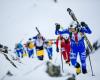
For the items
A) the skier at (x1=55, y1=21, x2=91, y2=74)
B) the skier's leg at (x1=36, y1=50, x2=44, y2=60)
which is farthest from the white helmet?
the skier's leg at (x1=36, y1=50, x2=44, y2=60)

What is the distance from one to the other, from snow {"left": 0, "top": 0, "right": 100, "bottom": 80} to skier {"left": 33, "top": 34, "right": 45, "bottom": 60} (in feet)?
0.16

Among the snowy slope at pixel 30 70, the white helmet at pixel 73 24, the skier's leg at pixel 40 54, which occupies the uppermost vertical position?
the white helmet at pixel 73 24

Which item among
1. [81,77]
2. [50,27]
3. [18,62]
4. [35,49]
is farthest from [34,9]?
[81,77]

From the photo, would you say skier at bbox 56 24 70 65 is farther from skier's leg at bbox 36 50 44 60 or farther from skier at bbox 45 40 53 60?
skier's leg at bbox 36 50 44 60

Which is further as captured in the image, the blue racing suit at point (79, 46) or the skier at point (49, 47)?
the skier at point (49, 47)

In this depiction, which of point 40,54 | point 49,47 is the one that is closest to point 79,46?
point 49,47

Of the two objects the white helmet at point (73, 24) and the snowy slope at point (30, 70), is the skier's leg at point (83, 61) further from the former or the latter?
the white helmet at point (73, 24)

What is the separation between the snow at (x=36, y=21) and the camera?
7.96ft

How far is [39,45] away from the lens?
262 cm

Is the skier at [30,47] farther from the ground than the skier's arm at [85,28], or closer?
closer

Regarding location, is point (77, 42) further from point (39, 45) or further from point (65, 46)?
point (39, 45)

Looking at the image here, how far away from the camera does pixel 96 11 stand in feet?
7.94

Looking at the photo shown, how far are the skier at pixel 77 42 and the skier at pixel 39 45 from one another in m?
0.31

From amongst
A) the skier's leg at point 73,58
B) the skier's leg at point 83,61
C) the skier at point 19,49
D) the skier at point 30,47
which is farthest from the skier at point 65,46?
the skier at point 19,49
